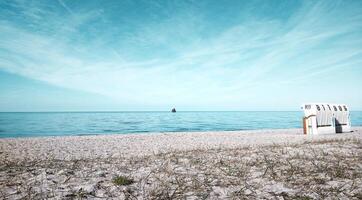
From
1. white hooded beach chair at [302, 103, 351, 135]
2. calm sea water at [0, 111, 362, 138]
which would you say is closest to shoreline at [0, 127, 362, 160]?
white hooded beach chair at [302, 103, 351, 135]

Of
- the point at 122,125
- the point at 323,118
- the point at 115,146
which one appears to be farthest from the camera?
the point at 122,125

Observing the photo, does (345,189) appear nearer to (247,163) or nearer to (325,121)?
(247,163)

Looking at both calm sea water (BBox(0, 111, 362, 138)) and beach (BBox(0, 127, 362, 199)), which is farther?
calm sea water (BBox(0, 111, 362, 138))

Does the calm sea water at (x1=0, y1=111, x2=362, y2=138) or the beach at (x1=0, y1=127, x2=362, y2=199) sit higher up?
the beach at (x1=0, y1=127, x2=362, y2=199)

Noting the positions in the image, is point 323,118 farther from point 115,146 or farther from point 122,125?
point 122,125

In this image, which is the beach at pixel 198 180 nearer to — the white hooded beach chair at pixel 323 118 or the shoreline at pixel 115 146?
the shoreline at pixel 115 146

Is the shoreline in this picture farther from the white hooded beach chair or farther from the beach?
the beach

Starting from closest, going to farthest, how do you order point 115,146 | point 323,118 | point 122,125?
1. point 115,146
2. point 323,118
3. point 122,125

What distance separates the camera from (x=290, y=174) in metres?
4.94

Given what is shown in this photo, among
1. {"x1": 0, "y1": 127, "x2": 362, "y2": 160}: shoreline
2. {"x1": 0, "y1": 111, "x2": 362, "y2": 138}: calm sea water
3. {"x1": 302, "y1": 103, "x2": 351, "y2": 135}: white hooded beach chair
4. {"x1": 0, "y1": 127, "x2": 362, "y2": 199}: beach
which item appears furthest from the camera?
{"x1": 0, "y1": 111, "x2": 362, "y2": 138}: calm sea water

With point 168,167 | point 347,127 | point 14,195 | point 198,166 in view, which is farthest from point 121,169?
point 347,127

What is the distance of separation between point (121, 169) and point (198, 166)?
191cm

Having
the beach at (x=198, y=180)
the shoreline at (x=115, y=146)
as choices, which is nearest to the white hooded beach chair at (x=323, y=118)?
the shoreline at (x=115, y=146)

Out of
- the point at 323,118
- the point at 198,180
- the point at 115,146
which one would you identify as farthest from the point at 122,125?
the point at 198,180
